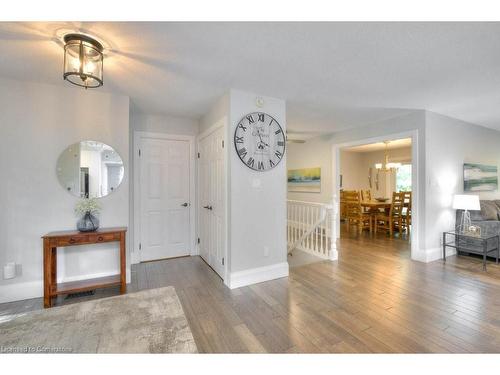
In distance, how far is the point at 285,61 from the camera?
83.0 inches

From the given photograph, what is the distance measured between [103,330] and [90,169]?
2.09 metres

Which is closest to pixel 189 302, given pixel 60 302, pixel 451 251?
pixel 60 302

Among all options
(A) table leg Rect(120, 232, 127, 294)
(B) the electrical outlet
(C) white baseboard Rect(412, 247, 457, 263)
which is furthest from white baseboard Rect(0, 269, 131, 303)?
(C) white baseboard Rect(412, 247, 457, 263)

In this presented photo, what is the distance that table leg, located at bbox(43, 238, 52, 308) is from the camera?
2275 millimetres

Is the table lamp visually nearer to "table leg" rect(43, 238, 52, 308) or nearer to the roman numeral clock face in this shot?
the roman numeral clock face

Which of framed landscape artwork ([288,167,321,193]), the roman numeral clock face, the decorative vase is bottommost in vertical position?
the decorative vase

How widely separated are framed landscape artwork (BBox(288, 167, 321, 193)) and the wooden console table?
434 centimetres

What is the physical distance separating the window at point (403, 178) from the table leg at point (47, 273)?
8.90 metres

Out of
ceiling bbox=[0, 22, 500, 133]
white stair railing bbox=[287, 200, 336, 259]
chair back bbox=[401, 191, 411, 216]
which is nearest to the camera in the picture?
ceiling bbox=[0, 22, 500, 133]

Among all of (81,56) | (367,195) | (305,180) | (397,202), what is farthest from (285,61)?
(367,195)

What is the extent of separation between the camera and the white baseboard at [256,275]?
2734mm

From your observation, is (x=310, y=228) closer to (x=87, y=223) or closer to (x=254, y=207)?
(x=254, y=207)
